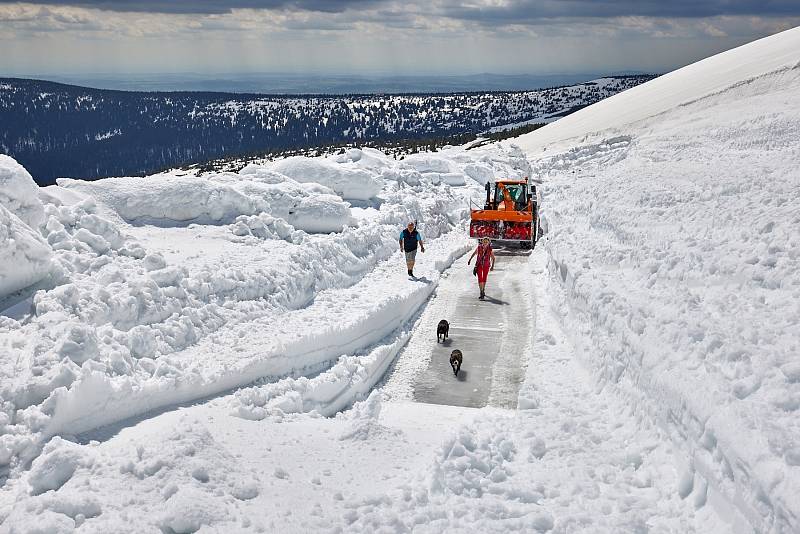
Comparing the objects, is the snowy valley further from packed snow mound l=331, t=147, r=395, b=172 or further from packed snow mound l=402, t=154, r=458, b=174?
packed snow mound l=402, t=154, r=458, b=174

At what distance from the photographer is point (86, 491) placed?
500 cm

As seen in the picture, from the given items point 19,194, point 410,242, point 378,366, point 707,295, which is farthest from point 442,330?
point 19,194

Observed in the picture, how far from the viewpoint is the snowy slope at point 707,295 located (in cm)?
482

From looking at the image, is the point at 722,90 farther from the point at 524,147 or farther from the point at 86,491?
the point at 86,491

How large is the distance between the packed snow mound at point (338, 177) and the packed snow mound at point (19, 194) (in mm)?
9347

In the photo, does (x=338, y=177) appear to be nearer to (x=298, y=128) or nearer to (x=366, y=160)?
(x=366, y=160)

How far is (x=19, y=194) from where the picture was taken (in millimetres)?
8898

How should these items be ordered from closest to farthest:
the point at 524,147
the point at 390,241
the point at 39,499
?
the point at 39,499
the point at 390,241
the point at 524,147

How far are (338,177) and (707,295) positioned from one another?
40.7 feet

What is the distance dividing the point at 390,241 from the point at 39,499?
1075 centimetres

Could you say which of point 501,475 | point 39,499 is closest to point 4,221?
point 39,499

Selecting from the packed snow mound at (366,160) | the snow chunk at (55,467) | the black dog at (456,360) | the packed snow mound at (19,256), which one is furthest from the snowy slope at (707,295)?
the packed snow mound at (19,256)

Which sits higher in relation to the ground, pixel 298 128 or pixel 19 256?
pixel 19 256

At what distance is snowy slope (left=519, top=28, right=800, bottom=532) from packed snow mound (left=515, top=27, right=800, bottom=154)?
11.9m
